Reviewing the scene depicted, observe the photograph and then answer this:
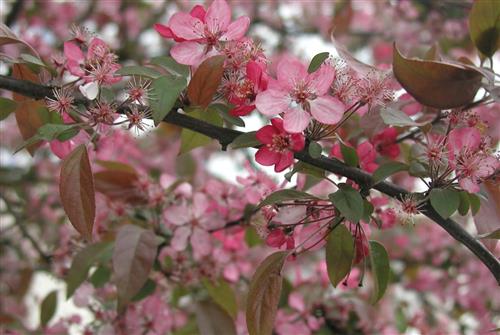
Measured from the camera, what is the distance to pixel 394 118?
73 centimetres

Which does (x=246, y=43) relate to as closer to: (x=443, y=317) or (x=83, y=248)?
(x=83, y=248)

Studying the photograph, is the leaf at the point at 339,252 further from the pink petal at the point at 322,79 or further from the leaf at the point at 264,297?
the pink petal at the point at 322,79

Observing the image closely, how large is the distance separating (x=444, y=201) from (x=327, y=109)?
6.3 inches

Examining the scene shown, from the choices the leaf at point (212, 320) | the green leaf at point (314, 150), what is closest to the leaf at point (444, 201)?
the green leaf at point (314, 150)

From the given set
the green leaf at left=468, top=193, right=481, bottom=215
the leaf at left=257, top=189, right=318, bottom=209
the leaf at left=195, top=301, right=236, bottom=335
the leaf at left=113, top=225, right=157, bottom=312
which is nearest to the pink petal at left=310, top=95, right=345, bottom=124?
the leaf at left=257, top=189, right=318, bottom=209

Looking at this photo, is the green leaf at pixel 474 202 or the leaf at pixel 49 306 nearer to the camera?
the green leaf at pixel 474 202

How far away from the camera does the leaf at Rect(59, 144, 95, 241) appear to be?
2.37 feet

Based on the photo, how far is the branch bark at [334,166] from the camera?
71 cm

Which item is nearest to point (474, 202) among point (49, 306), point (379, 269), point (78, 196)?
point (379, 269)

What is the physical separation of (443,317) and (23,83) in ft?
5.14

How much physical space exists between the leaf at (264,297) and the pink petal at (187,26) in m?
0.28

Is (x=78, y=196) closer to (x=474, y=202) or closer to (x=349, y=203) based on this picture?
(x=349, y=203)

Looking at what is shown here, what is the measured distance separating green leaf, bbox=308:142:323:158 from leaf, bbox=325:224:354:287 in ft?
0.39

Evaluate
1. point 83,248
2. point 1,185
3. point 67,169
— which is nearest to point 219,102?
point 67,169
